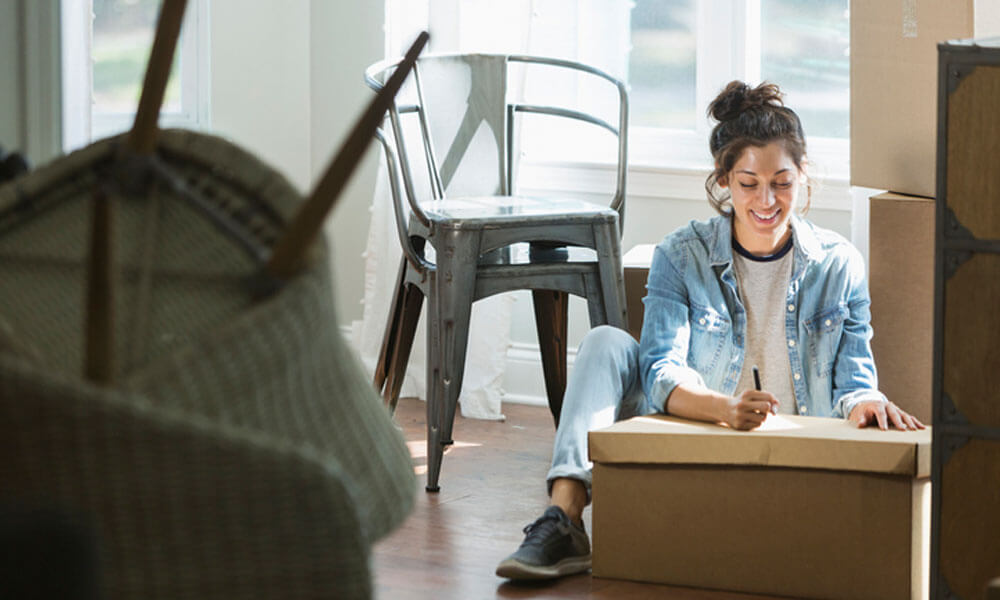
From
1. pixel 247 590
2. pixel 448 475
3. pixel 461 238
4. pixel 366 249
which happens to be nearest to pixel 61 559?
pixel 247 590

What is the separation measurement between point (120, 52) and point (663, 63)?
4.74 feet

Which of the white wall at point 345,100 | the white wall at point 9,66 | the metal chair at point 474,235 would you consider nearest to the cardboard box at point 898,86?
the metal chair at point 474,235

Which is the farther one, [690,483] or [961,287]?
[690,483]

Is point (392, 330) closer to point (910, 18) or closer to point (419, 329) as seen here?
point (419, 329)

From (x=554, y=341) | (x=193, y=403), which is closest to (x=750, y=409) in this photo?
(x=554, y=341)

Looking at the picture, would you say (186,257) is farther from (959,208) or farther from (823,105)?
(823,105)

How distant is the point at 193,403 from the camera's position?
0.67 meters

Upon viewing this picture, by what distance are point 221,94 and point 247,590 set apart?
2815 millimetres

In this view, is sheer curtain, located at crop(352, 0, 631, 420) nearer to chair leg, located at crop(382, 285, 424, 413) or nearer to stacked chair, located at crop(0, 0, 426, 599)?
chair leg, located at crop(382, 285, 424, 413)

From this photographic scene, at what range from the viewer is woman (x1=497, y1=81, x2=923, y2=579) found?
196cm

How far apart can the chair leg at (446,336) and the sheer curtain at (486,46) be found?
66 centimetres

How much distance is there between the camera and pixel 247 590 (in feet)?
2.17

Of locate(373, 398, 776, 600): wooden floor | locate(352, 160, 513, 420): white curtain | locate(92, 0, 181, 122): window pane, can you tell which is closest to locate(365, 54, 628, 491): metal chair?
locate(373, 398, 776, 600): wooden floor

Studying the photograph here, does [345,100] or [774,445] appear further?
[345,100]
